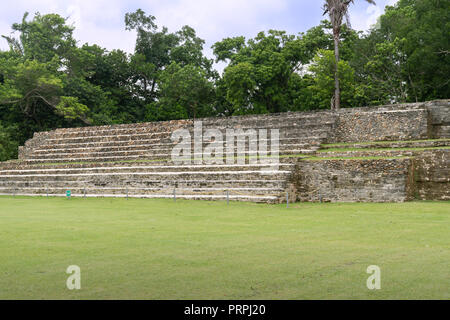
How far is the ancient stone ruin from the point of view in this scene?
47.8ft

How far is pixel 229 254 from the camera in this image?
664 cm

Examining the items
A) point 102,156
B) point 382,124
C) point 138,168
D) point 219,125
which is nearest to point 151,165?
point 138,168

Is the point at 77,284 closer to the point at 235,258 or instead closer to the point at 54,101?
the point at 235,258

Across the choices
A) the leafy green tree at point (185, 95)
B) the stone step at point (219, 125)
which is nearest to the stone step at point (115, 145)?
the stone step at point (219, 125)

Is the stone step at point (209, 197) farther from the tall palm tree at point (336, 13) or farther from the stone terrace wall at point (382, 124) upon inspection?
the tall palm tree at point (336, 13)

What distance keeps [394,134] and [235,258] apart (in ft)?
46.2

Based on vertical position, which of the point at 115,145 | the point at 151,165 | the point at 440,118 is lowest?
the point at 151,165

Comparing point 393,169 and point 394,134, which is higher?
point 394,134

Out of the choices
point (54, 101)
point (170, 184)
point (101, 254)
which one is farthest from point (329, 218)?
point (54, 101)

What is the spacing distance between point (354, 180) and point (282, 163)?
275 centimetres

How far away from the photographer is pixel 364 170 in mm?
14555

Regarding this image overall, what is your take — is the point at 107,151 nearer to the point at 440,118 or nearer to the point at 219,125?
the point at 219,125

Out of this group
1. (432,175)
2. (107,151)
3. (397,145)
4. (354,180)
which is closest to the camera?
(432,175)

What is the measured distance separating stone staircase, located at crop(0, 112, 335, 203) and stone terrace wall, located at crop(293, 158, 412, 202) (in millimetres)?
703
